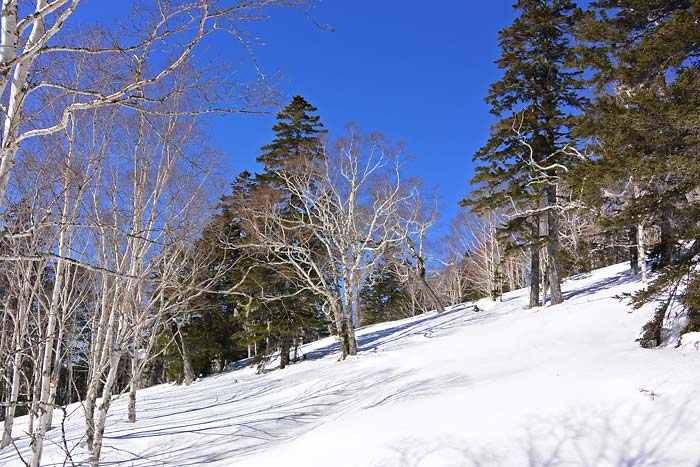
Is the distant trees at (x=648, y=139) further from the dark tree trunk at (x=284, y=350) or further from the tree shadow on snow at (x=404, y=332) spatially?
the dark tree trunk at (x=284, y=350)

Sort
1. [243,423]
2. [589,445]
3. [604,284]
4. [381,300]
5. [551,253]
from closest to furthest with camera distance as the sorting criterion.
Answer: [589,445] → [243,423] → [551,253] → [604,284] → [381,300]

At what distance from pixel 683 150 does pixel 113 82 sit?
6.85 m

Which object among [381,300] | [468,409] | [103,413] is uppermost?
[103,413]

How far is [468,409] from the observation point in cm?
607

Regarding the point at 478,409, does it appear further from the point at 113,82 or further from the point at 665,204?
the point at 113,82

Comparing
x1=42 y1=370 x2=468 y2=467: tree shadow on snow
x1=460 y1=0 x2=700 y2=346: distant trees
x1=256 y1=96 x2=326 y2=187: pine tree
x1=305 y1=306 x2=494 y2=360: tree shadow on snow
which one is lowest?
x1=42 y1=370 x2=468 y2=467: tree shadow on snow

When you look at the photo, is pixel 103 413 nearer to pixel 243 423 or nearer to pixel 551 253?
pixel 243 423

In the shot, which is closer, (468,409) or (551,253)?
(468,409)

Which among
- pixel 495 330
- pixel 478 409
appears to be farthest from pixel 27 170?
pixel 495 330

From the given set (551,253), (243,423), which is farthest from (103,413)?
(551,253)

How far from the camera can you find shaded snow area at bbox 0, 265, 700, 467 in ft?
15.8

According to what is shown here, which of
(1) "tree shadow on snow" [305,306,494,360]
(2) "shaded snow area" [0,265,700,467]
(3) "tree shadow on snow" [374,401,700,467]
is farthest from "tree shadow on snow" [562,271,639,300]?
(3) "tree shadow on snow" [374,401,700,467]

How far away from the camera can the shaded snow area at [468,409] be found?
482cm

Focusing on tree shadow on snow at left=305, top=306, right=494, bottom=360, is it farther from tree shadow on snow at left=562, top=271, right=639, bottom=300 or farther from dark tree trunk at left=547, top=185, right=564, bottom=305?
tree shadow on snow at left=562, top=271, right=639, bottom=300
